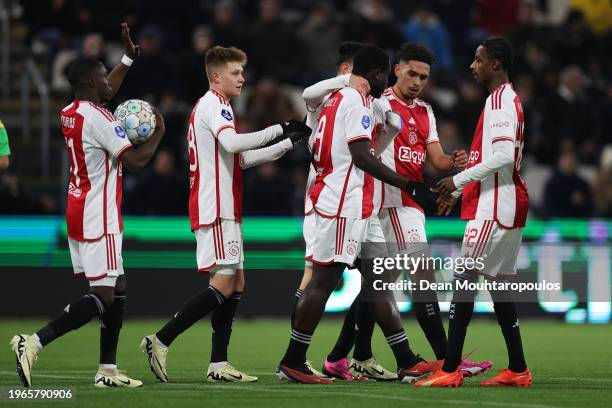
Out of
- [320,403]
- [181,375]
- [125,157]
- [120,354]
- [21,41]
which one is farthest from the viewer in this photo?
[21,41]

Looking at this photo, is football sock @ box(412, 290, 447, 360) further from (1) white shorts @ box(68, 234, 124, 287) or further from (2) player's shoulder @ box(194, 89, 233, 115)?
(1) white shorts @ box(68, 234, 124, 287)

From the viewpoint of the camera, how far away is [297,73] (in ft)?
67.8

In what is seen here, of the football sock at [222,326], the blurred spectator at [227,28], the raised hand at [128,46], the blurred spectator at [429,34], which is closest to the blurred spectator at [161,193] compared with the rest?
the blurred spectator at [227,28]

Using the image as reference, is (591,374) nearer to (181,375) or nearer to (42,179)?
(181,375)

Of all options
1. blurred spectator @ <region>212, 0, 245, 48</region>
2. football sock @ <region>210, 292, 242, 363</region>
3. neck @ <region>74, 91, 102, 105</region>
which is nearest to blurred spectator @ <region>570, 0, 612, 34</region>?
blurred spectator @ <region>212, 0, 245, 48</region>

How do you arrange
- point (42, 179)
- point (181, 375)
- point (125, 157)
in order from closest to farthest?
point (125, 157) → point (181, 375) → point (42, 179)

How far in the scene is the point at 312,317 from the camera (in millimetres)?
9852

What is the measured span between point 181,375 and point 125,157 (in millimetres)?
2056

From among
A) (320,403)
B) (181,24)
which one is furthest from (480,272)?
(181,24)

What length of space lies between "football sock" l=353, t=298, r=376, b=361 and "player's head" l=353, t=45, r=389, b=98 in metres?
1.81

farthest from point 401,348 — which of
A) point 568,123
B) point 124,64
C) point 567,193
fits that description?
point 568,123

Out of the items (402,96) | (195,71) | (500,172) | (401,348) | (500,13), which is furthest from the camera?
(500,13)

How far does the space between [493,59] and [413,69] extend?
104cm

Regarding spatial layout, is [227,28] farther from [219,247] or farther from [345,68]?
[219,247]
